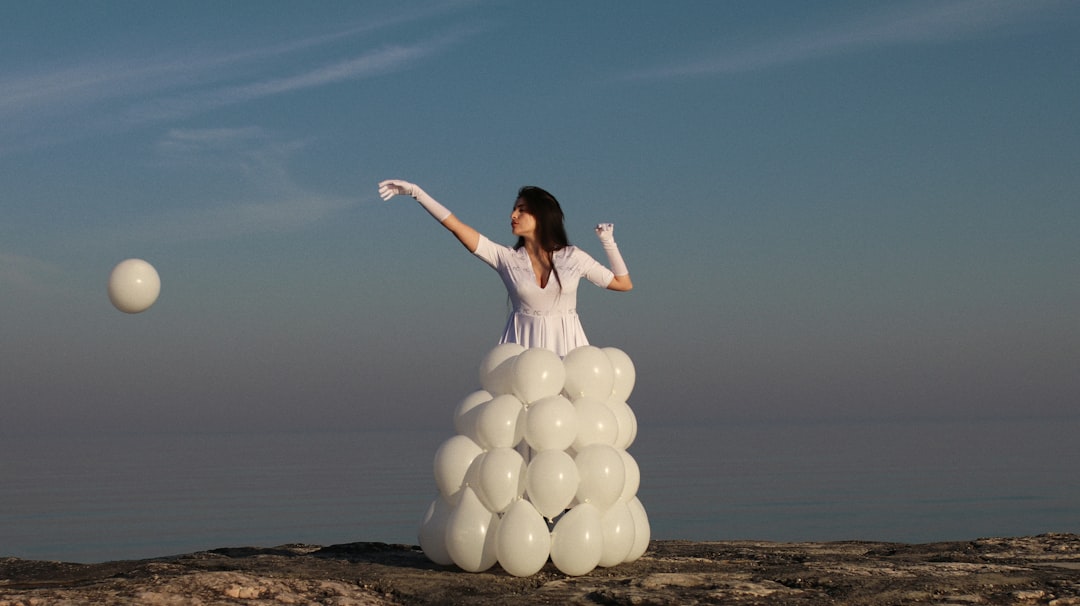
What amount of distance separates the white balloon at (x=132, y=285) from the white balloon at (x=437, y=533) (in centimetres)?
283

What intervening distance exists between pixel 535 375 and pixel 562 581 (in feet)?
3.99

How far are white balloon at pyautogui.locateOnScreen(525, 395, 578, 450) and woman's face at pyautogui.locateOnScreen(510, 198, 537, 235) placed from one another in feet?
4.56

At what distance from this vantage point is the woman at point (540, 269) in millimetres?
7254

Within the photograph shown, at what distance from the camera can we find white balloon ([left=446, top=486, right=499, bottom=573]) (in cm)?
620

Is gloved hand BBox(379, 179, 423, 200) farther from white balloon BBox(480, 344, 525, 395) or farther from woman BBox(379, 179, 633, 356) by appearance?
white balloon BBox(480, 344, 525, 395)

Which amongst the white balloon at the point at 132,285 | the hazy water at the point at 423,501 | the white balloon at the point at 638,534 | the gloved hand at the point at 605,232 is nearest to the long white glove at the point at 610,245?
the gloved hand at the point at 605,232

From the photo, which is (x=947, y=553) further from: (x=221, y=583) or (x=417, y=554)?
(x=221, y=583)

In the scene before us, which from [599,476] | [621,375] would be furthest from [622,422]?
[599,476]

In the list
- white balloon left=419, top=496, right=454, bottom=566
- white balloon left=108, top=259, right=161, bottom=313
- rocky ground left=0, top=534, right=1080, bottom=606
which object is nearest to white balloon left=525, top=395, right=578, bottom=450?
white balloon left=419, top=496, right=454, bottom=566

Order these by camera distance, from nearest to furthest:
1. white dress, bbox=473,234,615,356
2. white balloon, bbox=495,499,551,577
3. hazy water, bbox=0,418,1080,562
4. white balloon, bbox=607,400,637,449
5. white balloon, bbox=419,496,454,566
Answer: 1. white balloon, bbox=495,499,551,577
2. white balloon, bbox=419,496,454,566
3. white balloon, bbox=607,400,637,449
4. white dress, bbox=473,234,615,356
5. hazy water, bbox=0,418,1080,562

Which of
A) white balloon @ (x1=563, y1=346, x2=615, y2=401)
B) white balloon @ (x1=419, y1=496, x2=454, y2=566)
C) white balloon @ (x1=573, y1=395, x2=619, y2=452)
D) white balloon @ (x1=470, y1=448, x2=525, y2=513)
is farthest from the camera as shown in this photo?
white balloon @ (x1=563, y1=346, x2=615, y2=401)

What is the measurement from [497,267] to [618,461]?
5.42 ft

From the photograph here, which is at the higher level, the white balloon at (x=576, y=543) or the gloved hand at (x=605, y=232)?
the gloved hand at (x=605, y=232)

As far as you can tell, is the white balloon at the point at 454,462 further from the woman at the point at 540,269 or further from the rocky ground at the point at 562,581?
the woman at the point at 540,269
